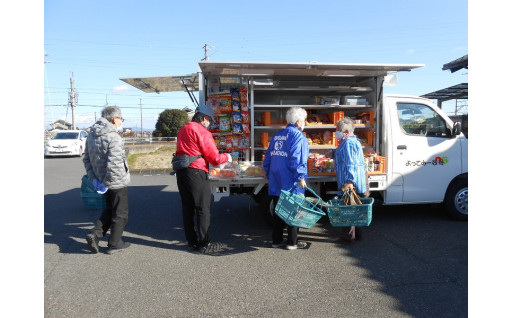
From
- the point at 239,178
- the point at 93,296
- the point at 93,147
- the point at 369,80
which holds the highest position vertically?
the point at 369,80

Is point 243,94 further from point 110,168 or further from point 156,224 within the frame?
point 156,224

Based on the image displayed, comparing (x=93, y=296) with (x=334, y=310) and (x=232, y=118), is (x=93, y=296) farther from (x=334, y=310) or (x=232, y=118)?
(x=232, y=118)

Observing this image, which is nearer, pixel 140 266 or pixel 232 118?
pixel 140 266

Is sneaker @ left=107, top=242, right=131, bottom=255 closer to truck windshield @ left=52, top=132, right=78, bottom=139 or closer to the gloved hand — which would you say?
the gloved hand

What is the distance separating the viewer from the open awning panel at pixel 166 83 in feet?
21.4

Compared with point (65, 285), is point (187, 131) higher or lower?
higher

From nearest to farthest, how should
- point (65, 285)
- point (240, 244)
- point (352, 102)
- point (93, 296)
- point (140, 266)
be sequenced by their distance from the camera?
point (93, 296), point (65, 285), point (140, 266), point (240, 244), point (352, 102)

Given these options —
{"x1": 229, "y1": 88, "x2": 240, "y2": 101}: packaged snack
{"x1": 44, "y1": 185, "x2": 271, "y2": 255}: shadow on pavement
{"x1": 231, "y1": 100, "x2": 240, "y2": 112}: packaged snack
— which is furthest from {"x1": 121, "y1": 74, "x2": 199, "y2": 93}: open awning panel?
{"x1": 44, "y1": 185, "x2": 271, "y2": 255}: shadow on pavement

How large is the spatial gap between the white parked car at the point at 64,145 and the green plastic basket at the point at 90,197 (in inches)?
596

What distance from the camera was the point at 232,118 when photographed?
6.15 meters

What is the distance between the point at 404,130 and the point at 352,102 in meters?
1.00

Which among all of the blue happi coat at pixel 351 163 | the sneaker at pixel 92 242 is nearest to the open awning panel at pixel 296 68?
the blue happi coat at pixel 351 163

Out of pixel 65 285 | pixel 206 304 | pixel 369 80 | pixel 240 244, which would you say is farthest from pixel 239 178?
pixel 369 80

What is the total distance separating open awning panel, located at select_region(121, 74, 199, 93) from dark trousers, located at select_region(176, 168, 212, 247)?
7.02ft
